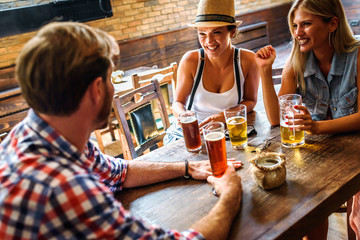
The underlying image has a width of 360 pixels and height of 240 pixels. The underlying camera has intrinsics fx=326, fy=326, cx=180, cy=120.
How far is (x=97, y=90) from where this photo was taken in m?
0.96

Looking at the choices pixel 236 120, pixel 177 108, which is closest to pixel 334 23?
pixel 236 120

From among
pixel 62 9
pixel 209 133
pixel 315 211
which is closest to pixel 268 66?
pixel 209 133

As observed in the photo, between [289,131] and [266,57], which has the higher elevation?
[266,57]

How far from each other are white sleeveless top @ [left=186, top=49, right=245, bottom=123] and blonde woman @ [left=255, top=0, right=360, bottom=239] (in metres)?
0.38

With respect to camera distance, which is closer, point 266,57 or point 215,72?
point 266,57

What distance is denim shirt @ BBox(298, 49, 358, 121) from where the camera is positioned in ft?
5.47

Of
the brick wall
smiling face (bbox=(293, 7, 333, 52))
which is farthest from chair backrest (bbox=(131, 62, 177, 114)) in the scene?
the brick wall

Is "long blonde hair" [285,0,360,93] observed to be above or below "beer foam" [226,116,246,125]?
above

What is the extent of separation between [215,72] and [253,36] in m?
5.05

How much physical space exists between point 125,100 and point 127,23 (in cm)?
351

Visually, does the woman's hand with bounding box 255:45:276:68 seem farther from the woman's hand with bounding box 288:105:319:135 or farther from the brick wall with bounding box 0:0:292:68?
the brick wall with bounding box 0:0:292:68

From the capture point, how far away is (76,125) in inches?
37.9

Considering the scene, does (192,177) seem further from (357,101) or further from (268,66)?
(357,101)

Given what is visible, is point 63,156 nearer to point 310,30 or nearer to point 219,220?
point 219,220
